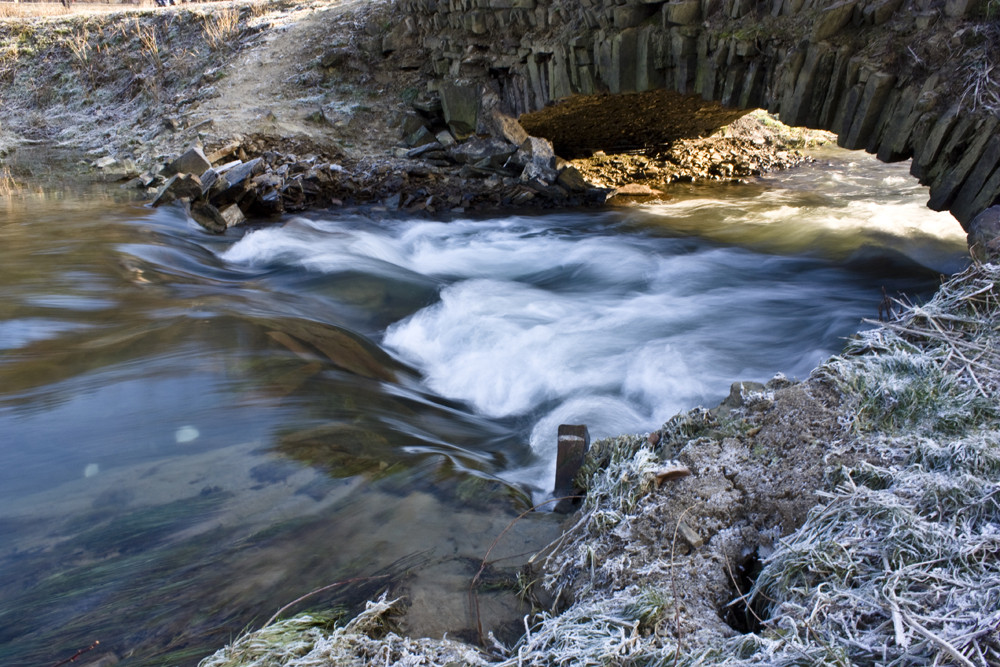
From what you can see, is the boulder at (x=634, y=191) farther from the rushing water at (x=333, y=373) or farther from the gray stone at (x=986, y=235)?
the gray stone at (x=986, y=235)

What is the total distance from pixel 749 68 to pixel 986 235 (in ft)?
10.7

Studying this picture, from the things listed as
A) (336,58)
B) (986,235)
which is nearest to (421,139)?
(336,58)

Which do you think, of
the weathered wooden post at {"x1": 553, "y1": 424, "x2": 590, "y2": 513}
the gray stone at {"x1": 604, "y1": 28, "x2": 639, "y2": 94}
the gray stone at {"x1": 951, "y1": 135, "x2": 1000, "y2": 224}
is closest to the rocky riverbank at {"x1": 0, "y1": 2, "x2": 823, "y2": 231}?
the gray stone at {"x1": 604, "y1": 28, "x2": 639, "y2": 94}

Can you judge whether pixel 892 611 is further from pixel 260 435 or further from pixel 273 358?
pixel 273 358

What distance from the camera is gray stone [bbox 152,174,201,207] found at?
853 centimetres

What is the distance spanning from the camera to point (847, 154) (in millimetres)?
13320

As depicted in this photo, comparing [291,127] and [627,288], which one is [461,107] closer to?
[291,127]

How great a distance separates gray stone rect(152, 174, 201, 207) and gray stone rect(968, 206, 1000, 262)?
26.9 feet

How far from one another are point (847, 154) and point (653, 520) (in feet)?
43.9

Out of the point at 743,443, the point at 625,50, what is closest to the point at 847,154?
the point at 625,50

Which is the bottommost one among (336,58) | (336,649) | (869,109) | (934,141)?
(336,649)

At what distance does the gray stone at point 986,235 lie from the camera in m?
3.65

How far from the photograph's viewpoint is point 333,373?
3.96 meters

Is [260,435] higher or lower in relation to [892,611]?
lower
